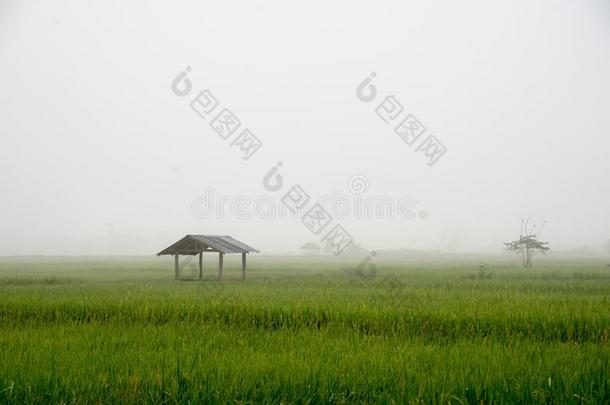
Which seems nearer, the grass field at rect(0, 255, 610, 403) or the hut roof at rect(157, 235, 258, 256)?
the grass field at rect(0, 255, 610, 403)

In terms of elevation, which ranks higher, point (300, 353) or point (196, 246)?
point (196, 246)

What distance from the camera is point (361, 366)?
6.48 m

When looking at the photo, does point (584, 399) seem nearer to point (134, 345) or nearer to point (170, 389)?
point (170, 389)

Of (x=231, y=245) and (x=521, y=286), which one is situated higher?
(x=231, y=245)

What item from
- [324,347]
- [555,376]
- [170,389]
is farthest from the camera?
[324,347]

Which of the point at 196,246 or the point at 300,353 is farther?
the point at 196,246

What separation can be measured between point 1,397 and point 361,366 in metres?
4.25

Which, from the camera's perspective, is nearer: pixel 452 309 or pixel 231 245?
pixel 452 309

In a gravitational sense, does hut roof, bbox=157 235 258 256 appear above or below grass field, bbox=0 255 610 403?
above

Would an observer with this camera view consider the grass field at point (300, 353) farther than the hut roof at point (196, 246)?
No

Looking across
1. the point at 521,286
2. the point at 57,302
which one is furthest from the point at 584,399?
the point at 521,286

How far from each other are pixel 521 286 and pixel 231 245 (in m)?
Answer: 14.8

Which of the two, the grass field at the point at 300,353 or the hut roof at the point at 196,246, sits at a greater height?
the hut roof at the point at 196,246

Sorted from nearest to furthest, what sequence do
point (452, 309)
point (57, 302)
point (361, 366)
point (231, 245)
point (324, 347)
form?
point (361, 366) < point (324, 347) < point (452, 309) < point (57, 302) < point (231, 245)
